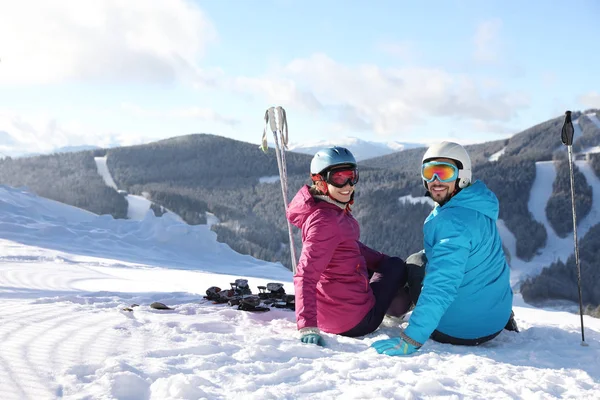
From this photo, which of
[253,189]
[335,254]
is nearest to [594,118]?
[253,189]

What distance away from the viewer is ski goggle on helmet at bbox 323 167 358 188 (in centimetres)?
383

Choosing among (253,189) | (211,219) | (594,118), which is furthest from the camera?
(594,118)

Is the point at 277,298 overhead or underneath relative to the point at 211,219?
underneath

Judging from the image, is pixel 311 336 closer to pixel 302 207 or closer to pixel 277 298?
pixel 302 207

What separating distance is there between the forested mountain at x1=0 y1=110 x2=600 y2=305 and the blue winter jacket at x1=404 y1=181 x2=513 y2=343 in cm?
4170

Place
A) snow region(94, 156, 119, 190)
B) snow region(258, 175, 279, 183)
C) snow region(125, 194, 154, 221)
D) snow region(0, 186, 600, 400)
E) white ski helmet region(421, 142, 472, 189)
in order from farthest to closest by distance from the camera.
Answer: snow region(258, 175, 279, 183) → snow region(94, 156, 119, 190) → snow region(125, 194, 154, 221) → white ski helmet region(421, 142, 472, 189) → snow region(0, 186, 600, 400)

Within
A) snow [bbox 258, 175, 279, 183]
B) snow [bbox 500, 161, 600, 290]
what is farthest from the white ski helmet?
snow [bbox 258, 175, 279, 183]

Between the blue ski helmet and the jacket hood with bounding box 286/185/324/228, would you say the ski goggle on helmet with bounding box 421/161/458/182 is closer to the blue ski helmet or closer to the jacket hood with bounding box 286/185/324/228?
the blue ski helmet

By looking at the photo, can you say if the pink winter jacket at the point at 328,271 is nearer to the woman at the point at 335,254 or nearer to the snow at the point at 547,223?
the woman at the point at 335,254

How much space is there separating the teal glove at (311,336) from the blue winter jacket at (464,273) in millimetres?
613

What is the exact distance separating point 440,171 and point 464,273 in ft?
2.52

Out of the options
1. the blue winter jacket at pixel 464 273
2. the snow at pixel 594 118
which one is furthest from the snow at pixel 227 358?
the snow at pixel 594 118

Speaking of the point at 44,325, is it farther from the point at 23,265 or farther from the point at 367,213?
the point at 367,213

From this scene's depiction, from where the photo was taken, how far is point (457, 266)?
338cm
